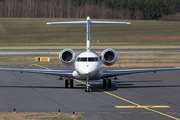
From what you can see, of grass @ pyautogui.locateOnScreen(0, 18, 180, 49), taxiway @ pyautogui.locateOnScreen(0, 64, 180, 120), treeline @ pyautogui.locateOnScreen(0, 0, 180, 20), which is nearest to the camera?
taxiway @ pyautogui.locateOnScreen(0, 64, 180, 120)

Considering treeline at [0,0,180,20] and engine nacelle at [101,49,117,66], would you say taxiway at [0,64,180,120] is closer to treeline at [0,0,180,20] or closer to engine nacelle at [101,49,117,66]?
engine nacelle at [101,49,117,66]

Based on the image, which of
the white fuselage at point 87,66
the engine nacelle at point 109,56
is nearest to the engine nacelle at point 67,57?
the white fuselage at point 87,66

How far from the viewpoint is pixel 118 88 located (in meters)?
24.6

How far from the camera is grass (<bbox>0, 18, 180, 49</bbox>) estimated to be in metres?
108

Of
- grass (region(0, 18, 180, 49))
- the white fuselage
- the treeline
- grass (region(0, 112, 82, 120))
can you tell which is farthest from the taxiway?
the treeline

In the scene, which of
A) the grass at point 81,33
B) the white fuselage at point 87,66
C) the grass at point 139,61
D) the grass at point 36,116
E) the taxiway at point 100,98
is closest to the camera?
the grass at point 36,116

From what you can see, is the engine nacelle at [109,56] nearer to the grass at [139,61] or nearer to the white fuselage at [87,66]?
the white fuselage at [87,66]

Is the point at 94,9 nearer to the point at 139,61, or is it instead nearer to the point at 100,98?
the point at 139,61

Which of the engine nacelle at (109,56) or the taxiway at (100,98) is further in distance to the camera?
the engine nacelle at (109,56)

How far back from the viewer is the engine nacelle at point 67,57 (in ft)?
79.4

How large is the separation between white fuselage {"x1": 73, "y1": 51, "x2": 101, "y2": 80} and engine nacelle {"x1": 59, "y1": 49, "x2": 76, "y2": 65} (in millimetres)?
1605

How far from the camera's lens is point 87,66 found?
2177 cm

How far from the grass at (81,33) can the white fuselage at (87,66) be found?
78610mm

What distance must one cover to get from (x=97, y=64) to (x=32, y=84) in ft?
23.6
